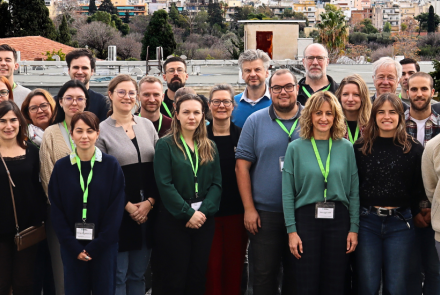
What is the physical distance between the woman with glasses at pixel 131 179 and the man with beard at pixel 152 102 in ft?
1.23

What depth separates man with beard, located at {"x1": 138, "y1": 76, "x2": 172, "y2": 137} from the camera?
4273mm

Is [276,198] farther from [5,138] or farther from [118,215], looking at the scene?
[5,138]

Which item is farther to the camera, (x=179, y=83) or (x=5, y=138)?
(x=179, y=83)

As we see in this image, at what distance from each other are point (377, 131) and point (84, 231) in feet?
7.62

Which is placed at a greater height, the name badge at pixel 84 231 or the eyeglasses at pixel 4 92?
the eyeglasses at pixel 4 92

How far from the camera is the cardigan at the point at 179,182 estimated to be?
353cm

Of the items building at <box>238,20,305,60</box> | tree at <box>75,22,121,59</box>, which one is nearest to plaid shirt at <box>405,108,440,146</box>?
building at <box>238,20,305,60</box>

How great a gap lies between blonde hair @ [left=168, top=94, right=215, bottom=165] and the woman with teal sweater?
2.05ft

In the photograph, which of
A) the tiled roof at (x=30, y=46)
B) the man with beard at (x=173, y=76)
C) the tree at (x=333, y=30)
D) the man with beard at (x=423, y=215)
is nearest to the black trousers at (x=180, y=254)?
the man with beard at (x=423, y=215)

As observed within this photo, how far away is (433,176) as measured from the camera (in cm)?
339

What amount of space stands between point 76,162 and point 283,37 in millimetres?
20911

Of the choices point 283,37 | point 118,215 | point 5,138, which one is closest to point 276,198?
point 118,215

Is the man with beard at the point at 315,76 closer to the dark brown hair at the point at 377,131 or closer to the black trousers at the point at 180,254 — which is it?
the dark brown hair at the point at 377,131

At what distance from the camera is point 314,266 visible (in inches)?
134
